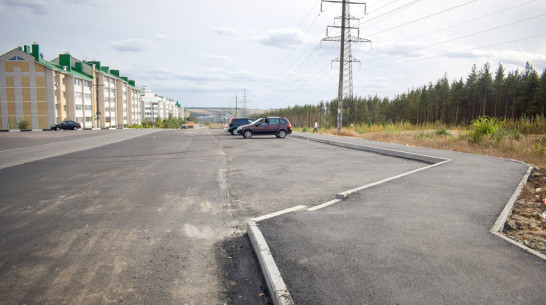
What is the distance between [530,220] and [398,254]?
9.89 feet

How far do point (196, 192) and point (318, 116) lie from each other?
358ft

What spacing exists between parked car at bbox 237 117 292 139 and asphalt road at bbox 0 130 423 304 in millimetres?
18394

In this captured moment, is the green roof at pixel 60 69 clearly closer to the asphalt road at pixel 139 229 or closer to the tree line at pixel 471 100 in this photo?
the tree line at pixel 471 100

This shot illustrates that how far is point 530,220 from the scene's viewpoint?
528cm

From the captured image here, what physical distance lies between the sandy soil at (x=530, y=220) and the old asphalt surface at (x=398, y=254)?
0.25 meters

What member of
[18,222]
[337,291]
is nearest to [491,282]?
[337,291]

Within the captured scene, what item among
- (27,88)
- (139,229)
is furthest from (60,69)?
(139,229)

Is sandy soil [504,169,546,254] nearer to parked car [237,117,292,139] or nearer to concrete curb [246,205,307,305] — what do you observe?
concrete curb [246,205,307,305]

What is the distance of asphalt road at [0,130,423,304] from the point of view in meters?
3.12

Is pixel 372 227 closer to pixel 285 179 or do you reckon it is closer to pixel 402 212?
pixel 402 212

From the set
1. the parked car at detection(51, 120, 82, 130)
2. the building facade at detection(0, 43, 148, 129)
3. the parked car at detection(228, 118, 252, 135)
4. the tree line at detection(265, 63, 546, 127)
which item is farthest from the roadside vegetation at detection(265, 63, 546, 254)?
the building facade at detection(0, 43, 148, 129)

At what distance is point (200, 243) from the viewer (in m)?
4.30

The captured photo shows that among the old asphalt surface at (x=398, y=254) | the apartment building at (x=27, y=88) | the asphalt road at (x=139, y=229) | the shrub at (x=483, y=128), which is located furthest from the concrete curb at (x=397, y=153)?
the apartment building at (x=27, y=88)

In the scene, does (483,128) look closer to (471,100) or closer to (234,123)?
(234,123)
